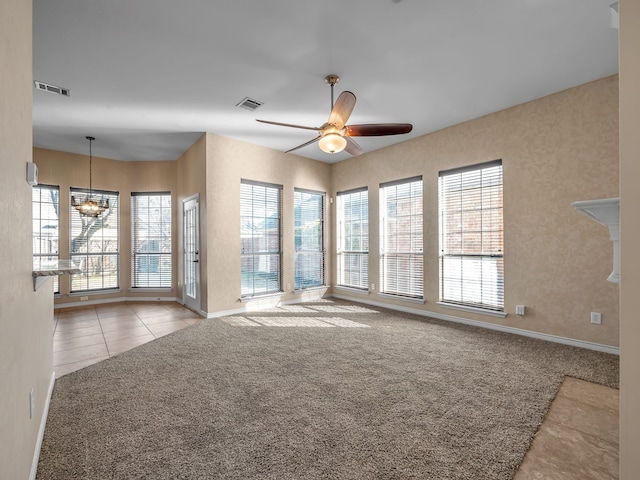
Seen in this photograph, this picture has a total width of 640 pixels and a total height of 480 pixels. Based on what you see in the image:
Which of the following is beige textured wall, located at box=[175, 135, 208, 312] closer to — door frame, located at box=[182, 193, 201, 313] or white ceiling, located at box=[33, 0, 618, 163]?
door frame, located at box=[182, 193, 201, 313]

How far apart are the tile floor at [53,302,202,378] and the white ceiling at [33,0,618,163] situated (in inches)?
120

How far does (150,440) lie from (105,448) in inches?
9.6

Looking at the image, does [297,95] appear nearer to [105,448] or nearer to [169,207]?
[105,448]

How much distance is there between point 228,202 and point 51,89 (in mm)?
2583

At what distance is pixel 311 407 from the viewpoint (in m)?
2.32

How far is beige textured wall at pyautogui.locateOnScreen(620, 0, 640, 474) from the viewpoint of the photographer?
110 cm

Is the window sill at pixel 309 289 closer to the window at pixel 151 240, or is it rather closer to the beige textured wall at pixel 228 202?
the beige textured wall at pixel 228 202

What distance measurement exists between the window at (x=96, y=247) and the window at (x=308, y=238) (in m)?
3.92

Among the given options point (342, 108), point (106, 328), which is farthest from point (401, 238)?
point (106, 328)

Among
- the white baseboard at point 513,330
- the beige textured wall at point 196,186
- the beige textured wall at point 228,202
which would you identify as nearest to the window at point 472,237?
the white baseboard at point 513,330

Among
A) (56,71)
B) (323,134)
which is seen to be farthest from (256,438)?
(56,71)

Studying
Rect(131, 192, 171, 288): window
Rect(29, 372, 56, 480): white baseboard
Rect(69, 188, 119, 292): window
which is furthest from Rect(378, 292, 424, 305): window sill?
Rect(69, 188, 119, 292): window

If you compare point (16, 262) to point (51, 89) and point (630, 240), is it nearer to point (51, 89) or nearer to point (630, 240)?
point (630, 240)

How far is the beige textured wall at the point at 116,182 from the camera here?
6020mm
